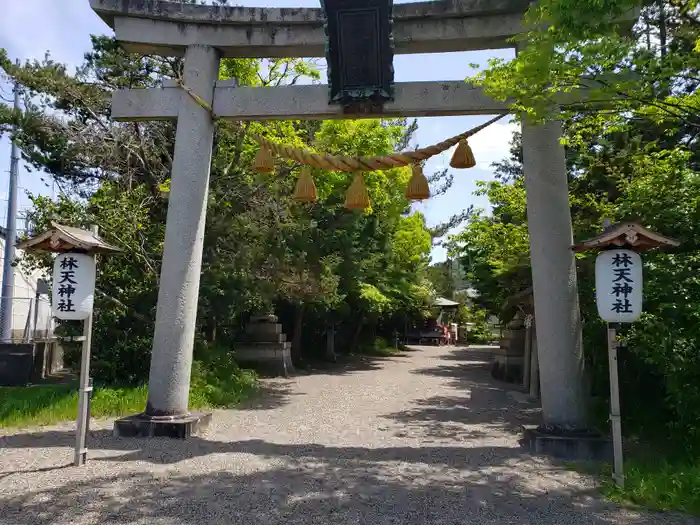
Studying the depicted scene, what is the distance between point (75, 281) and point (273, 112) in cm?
362

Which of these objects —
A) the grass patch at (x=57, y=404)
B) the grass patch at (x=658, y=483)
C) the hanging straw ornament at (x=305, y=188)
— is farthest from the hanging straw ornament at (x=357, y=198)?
the grass patch at (x=57, y=404)

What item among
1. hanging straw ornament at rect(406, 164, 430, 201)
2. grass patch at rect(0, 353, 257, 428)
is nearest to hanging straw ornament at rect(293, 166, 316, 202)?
hanging straw ornament at rect(406, 164, 430, 201)

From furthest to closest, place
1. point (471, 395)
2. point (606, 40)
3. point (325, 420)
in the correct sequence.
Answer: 1. point (471, 395)
2. point (325, 420)
3. point (606, 40)

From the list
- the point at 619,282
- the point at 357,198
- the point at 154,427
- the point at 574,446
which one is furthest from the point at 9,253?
the point at 619,282

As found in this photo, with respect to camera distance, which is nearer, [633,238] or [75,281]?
[633,238]

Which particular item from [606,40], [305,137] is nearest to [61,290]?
[606,40]

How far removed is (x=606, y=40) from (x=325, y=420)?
286 inches

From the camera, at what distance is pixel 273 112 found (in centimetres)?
809

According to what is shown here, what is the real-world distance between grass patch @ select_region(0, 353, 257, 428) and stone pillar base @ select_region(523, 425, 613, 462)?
6.10m

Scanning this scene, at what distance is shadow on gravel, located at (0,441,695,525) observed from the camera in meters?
4.83

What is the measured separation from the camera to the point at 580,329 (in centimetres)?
749

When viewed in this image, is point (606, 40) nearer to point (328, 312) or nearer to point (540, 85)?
point (540, 85)

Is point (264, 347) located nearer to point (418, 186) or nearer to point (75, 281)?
point (418, 186)

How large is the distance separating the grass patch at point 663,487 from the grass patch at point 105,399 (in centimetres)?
720
